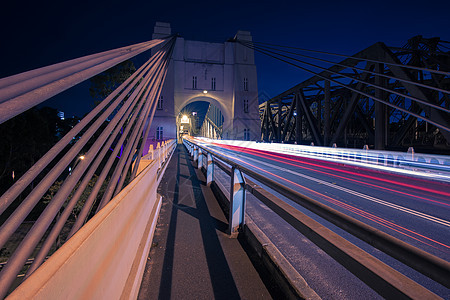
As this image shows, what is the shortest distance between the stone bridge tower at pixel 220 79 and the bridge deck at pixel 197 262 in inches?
1673

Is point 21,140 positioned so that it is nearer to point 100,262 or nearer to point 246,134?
point 246,134

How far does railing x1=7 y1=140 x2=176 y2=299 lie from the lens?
3.39ft

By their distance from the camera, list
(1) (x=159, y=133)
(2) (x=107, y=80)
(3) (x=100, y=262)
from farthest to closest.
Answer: (1) (x=159, y=133), (2) (x=107, y=80), (3) (x=100, y=262)

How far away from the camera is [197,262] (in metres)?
3.28

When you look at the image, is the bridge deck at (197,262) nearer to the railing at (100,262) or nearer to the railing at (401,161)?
the railing at (100,262)

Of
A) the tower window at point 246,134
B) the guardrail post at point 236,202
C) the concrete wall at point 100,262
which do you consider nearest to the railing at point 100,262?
the concrete wall at point 100,262

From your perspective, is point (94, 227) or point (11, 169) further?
point (11, 169)

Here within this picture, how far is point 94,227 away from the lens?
1.58 meters

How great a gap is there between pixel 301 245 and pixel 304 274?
32.5 inches

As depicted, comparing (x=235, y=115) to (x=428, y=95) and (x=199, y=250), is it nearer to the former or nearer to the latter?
(x=428, y=95)

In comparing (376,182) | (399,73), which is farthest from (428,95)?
(376,182)

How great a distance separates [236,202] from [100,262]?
262 cm

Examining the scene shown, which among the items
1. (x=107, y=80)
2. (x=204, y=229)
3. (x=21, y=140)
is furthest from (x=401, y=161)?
(x=21, y=140)

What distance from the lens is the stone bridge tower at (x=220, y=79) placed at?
155ft
